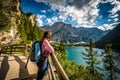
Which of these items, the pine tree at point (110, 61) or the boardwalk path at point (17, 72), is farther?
the pine tree at point (110, 61)

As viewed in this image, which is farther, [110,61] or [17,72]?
[110,61]

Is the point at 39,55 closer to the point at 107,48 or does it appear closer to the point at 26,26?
the point at 107,48

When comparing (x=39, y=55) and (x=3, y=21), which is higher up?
(x=3, y=21)

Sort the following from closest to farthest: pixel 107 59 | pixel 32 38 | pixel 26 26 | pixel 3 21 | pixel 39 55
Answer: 1. pixel 39 55
2. pixel 3 21
3. pixel 107 59
4. pixel 32 38
5. pixel 26 26

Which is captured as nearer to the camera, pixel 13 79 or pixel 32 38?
pixel 13 79

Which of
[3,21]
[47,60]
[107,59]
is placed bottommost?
[107,59]

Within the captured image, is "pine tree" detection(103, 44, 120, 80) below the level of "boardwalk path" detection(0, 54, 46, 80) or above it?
below

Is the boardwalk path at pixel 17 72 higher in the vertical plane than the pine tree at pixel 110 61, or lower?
higher

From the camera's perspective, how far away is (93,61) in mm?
52250

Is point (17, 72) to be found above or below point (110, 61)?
above

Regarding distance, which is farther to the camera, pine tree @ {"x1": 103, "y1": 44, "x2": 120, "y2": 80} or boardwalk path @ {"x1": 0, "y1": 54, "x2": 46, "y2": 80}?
pine tree @ {"x1": 103, "y1": 44, "x2": 120, "y2": 80}

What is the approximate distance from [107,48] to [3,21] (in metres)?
26.0

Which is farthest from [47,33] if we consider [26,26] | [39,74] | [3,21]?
[26,26]

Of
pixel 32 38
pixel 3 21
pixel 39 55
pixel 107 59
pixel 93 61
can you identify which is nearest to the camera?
pixel 39 55
